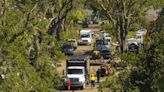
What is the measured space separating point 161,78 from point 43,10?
22.0 m

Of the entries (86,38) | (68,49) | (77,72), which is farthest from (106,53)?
(77,72)

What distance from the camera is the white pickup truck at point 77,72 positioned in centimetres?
3703

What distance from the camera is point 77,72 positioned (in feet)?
123

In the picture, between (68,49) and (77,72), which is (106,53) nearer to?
(68,49)

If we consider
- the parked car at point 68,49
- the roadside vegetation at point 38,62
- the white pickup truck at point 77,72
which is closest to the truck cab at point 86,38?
the parked car at point 68,49

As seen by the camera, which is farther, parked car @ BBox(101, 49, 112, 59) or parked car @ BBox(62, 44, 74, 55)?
parked car @ BBox(62, 44, 74, 55)

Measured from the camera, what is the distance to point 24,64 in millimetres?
22281

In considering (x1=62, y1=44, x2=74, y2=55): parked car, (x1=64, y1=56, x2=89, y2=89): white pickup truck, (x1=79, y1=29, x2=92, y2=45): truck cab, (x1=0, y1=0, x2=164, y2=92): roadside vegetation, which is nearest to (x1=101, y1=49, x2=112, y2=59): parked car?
(x1=62, y1=44, x2=74, y2=55): parked car

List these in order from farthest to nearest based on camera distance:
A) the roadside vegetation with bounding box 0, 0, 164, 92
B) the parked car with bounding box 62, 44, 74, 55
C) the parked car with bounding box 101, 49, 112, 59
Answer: the parked car with bounding box 62, 44, 74, 55, the parked car with bounding box 101, 49, 112, 59, the roadside vegetation with bounding box 0, 0, 164, 92

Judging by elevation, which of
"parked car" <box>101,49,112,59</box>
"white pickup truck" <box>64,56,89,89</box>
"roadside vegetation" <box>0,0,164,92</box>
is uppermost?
"roadside vegetation" <box>0,0,164,92</box>

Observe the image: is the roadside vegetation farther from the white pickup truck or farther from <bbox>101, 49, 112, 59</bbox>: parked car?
<bbox>101, 49, 112, 59</bbox>: parked car

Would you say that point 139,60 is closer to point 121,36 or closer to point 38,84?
point 38,84

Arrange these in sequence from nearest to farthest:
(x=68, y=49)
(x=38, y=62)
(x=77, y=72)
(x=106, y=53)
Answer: (x=38, y=62), (x=77, y=72), (x=106, y=53), (x=68, y=49)

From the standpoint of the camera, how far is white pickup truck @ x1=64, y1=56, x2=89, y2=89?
37031 millimetres
